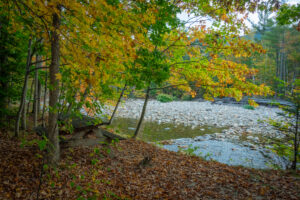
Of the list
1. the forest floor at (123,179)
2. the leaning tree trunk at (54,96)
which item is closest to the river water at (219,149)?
the forest floor at (123,179)

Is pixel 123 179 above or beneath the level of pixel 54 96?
beneath

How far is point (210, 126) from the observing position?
1316cm

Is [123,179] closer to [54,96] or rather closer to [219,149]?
[54,96]

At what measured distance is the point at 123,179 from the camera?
402cm

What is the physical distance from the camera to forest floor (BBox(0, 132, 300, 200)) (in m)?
3.18

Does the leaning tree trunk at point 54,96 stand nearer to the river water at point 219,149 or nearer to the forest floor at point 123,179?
the forest floor at point 123,179

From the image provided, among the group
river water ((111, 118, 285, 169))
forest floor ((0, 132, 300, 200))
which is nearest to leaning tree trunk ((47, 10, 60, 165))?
forest floor ((0, 132, 300, 200))

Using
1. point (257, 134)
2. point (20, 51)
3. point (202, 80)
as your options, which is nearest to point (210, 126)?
point (257, 134)

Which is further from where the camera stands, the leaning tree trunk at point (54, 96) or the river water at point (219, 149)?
the river water at point (219, 149)

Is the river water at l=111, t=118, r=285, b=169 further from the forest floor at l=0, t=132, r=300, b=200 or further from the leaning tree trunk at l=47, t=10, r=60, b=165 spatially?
the leaning tree trunk at l=47, t=10, r=60, b=165

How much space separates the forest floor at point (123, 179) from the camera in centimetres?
318

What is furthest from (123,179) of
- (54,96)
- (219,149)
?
(219,149)

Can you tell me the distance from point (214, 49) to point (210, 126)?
8.69m

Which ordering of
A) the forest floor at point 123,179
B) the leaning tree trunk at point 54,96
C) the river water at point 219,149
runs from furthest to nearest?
the river water at point 219,149, the leaning tree trunk at point 54,96, the forest floor at point 123,179
